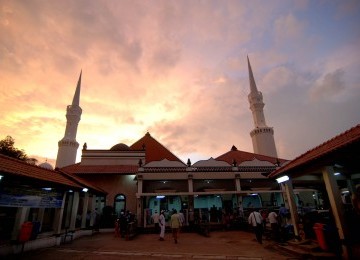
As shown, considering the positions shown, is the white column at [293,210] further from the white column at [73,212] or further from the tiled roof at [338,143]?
the white column at [73,212]

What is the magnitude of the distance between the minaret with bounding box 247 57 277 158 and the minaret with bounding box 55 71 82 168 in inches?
1136

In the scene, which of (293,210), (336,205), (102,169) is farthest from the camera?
(102,169)

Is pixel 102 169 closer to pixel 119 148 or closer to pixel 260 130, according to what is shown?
pixel 119 148

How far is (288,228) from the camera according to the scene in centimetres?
1141

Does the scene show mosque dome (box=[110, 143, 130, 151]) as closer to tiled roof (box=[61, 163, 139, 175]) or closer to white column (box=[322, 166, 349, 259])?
tiled roof (box=[61, 163, 139, 175])

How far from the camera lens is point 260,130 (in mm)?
36562

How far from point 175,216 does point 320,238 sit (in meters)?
7.37

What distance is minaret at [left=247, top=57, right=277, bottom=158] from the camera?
3572 centimetres

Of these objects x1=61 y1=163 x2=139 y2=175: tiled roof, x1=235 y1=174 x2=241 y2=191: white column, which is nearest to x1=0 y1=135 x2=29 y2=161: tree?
x1=61 y1=163 x2=139 y2=175: tiled roof

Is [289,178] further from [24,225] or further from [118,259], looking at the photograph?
[24,225]

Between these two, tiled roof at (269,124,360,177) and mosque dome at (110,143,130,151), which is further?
mosque dome at (110,143,130,151)

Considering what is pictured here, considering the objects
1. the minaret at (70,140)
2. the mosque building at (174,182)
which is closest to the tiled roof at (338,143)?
the mosque building at (174,182)

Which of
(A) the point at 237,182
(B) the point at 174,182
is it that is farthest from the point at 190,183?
(A) the point at 237,182

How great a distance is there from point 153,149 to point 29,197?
2133 centimetres
